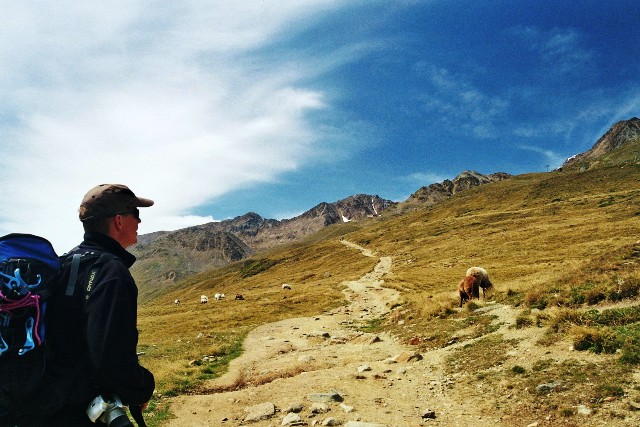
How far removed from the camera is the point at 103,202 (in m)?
4.12

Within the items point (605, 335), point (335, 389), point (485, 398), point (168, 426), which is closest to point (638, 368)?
point (605, 335)

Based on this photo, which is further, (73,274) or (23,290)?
(73,274)

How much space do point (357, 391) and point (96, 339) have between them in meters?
9.82

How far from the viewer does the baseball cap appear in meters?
4.09

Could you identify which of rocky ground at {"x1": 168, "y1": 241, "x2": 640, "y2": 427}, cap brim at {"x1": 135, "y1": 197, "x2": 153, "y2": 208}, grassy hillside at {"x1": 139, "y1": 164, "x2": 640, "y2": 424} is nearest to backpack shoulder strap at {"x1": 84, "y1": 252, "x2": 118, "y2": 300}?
cap brim at {"x1": 135, "y1": 197, "x2": 153, "y2": 208}

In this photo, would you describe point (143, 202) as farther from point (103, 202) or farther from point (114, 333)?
point (114, 333)

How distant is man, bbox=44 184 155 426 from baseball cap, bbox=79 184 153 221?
509 millimetres

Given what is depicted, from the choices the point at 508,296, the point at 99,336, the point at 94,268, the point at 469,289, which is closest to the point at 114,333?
the point at 99,336

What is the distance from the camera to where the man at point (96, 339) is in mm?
3426

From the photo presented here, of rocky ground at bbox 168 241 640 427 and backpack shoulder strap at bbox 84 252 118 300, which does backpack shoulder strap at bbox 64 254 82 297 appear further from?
rocky ground at bbox 168 241 640 427

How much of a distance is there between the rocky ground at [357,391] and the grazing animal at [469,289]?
4610mm

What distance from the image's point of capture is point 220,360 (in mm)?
20797

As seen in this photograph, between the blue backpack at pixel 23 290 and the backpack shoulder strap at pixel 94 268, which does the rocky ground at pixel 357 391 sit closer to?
the backpack shoulder strap at pixel 94 268

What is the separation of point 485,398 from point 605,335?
372 cm
